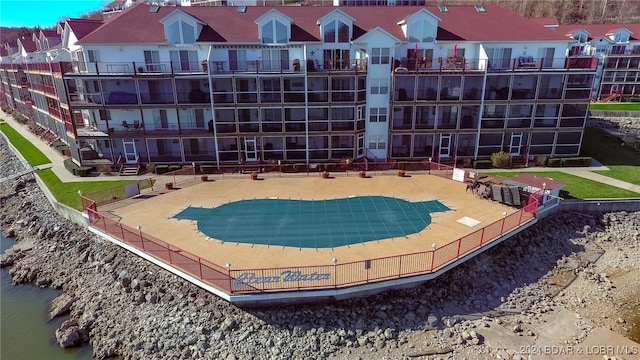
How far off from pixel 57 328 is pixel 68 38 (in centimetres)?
3321

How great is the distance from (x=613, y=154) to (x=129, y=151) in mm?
47394

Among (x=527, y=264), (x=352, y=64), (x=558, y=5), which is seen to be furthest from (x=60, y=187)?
(x=558, y=5)

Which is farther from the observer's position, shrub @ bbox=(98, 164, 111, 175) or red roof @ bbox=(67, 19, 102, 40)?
red roof @ bbox=(67, 19, 102, 40)

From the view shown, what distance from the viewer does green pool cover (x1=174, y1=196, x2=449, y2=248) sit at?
21.8 m

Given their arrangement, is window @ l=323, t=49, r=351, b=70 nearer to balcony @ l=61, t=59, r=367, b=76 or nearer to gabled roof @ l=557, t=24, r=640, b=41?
balcony @ l=61, t=59, r=367, b=76

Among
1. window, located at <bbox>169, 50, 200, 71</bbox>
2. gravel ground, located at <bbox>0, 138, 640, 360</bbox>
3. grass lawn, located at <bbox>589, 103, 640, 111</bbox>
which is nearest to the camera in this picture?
gravel ground, located at <bbox>0, 138, 640, 360</bbox>

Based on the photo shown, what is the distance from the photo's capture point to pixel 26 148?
146 ft

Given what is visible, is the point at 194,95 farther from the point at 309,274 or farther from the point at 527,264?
the point at 527,264

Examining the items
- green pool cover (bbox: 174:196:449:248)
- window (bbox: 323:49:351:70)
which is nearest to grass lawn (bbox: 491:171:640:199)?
green pool cover (bbox: 174:196:449:248)

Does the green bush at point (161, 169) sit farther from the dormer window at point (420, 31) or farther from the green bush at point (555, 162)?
the green bush at point (555, 162)

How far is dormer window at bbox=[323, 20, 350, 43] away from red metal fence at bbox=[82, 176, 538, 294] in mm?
22234

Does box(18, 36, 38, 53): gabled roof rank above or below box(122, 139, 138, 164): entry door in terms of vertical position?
above

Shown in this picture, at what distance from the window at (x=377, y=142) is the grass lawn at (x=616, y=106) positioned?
4416 centimetres

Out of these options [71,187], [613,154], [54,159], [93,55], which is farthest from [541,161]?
[54,159]
